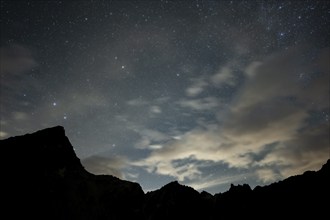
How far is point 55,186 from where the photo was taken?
1744cm

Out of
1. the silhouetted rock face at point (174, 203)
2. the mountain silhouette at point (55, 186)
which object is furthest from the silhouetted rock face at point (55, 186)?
the silhouetted rock face at point (174, 203)

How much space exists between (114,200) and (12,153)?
27.7 ft

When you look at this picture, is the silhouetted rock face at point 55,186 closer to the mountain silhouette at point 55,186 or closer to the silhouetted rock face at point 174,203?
the mountain silhouette at point 55,186

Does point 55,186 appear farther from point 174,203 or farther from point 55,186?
point 174,203

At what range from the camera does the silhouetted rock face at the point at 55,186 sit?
51.0 feet

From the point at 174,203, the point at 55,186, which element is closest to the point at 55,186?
the point at 55,186

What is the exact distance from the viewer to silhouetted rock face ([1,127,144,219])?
15.5m

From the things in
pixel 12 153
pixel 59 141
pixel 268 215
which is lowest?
pixel 268 215

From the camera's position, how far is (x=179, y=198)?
4500cm

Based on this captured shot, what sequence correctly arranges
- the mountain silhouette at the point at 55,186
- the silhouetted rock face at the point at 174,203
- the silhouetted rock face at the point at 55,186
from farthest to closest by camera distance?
the silhouetted rock face at the point at 174,203, the silhouetted rock face at the point at 55,186, the mountain silhouette at the point at 55,186

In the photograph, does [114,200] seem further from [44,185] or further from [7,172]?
[7,172]

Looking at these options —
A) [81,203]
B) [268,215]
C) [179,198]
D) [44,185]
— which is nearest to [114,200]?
[81,203]

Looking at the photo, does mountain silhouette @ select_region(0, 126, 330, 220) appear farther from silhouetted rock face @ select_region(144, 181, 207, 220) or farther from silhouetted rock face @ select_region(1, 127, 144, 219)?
silhouetted rock face @ select_region(144, 181, 207, 220)

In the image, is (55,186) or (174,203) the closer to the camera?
(55,186)
